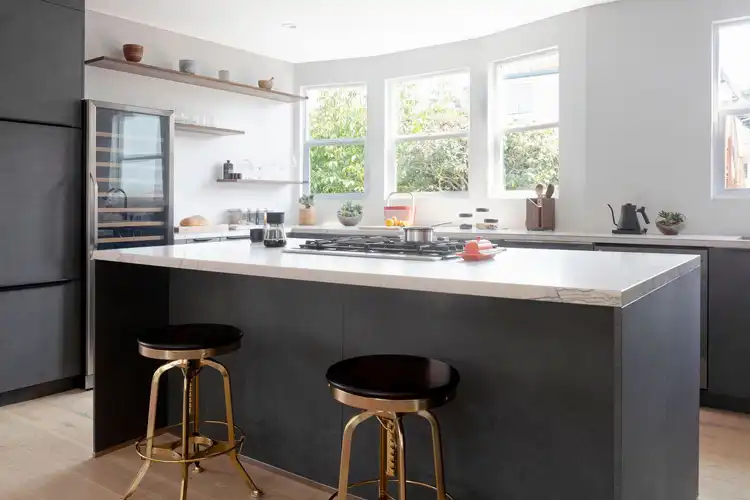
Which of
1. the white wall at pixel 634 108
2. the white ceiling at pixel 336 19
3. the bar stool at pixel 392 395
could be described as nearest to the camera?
the bar stool at pixel 392 395

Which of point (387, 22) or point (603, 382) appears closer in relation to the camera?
point (603, 382)

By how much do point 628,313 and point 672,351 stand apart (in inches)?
21.9

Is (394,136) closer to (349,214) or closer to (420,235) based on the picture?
(349,214)

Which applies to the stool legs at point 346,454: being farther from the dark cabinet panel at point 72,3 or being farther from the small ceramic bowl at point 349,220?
the small ceramic bowl at point 349,220

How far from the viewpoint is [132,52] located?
15.2 ft

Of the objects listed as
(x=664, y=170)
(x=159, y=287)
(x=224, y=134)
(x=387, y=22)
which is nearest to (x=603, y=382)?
(x=159, y=287)

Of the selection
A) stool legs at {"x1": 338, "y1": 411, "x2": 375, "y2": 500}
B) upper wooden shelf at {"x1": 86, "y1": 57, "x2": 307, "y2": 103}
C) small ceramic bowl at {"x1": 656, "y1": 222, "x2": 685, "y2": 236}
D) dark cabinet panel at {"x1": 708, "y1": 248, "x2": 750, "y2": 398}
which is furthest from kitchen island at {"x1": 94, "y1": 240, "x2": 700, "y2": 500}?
upper wooden shelf at {"x1": 86, "y1": 57, "x2": 307, "y2": 103}

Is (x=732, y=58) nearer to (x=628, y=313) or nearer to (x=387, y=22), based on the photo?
(x=387, y=22)

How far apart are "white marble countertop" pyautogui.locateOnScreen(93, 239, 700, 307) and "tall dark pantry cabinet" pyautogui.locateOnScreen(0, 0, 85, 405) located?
4.23 ft

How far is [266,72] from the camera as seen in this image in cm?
602

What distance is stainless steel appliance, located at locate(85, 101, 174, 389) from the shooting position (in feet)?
13.0

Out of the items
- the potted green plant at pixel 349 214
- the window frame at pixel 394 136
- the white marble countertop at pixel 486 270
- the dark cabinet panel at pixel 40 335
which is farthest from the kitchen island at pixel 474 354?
the window frame at pixel 394 136

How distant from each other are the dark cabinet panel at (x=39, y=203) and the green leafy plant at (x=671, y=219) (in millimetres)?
3762

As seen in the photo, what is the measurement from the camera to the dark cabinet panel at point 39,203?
3.62 metres
